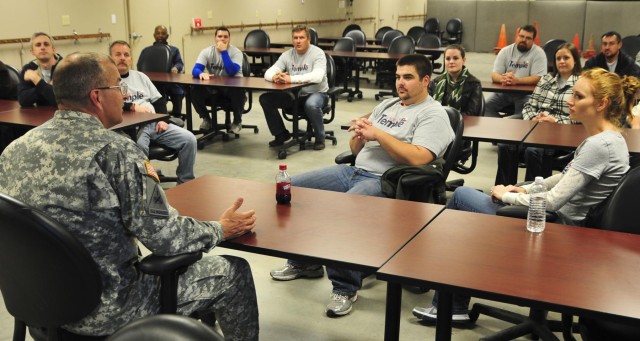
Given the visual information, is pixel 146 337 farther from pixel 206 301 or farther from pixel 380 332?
pixel 380 332

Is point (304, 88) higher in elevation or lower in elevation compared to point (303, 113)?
higher

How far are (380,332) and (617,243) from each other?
1161mm

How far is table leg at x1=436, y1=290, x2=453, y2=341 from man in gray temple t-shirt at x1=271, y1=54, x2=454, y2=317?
1.15 metres

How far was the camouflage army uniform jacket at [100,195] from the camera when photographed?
6.19 ft

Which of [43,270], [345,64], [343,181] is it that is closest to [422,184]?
[343,181]

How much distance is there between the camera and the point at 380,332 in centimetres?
297

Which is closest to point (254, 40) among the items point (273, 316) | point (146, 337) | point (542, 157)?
point (542, 157)

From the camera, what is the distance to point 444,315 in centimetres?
212

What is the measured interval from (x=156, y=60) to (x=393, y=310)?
18.2 feet

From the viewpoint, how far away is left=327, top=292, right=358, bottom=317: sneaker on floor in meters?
3.09

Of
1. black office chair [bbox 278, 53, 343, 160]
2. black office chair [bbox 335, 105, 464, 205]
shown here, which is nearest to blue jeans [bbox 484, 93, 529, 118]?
black office chair [bbox 278, 53, 343, 160]

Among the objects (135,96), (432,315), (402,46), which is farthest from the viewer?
(402,46)

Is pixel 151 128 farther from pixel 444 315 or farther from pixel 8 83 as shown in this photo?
pixel 444 315

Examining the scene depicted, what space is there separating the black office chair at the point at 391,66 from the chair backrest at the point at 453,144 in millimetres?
5786
